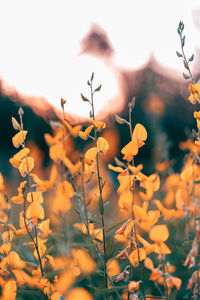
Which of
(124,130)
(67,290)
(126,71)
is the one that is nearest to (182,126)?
(124,130)

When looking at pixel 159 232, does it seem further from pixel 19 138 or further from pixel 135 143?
pixel 19 138

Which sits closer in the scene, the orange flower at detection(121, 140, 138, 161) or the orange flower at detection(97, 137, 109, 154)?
the orange flower at detection(121, 140, 138, 161)

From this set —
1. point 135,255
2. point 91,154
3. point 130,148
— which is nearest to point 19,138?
point 91,154

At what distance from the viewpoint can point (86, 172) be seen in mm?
1541

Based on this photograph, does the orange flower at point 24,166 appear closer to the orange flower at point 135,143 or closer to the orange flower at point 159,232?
the orange flower at point 135,143

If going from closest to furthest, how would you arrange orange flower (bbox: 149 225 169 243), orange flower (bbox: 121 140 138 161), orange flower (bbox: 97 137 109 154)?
orange flower (bbox: 149 225 169 243) → orange flower (bbox: 121 140 138 161) → orange flower (bbox: 97 137 109 154)

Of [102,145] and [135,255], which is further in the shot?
[102,145]

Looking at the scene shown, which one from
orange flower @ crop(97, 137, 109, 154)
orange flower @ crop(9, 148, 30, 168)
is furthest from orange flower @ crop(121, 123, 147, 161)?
orange flower @ crop(9, 148, 30, 168)

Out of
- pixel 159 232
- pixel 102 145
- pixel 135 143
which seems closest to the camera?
pixel 159 232

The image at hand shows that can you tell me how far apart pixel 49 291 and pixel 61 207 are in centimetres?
70

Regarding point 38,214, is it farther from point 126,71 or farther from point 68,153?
point 126,71

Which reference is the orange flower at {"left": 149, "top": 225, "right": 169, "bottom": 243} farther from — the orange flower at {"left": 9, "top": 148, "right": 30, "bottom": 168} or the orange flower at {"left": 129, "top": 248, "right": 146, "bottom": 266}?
the orange flower at {"left": 9, "top": 148, "right": 30, "bottom": 168}

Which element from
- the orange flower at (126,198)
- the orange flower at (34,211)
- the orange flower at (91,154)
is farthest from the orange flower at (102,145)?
the orange flower at (34,211)

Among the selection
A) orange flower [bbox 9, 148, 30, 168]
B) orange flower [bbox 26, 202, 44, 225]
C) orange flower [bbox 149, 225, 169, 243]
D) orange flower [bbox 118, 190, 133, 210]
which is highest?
orange flower [bbox 9, 148, 30, 168]
